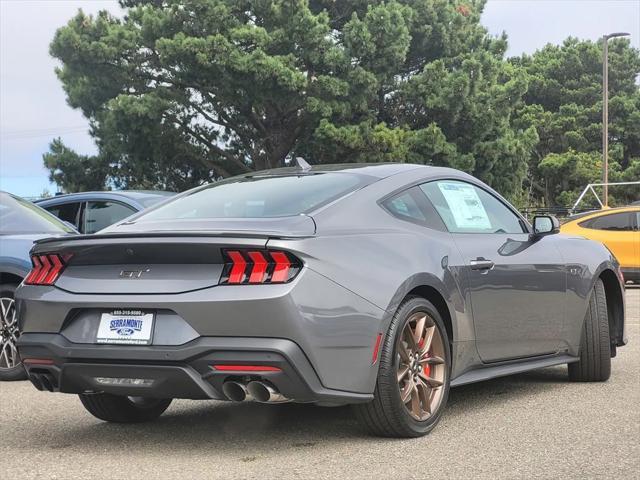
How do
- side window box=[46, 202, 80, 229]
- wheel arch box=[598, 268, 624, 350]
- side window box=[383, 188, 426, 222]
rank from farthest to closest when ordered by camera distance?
side window box=[46, 202, 80, 229] → wheel arch box=[598, 268, 624, 350] → side window box=[383, 188, 426, 222]

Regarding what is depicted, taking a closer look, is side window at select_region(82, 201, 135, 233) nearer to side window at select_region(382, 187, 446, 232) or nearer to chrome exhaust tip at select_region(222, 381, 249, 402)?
side window at select_region(382, 187, 446, 232)

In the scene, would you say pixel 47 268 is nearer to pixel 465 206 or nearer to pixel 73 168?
pixel 465 206

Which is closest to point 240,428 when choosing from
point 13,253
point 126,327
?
point 126,327

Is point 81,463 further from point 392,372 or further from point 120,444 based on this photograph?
point 392,372

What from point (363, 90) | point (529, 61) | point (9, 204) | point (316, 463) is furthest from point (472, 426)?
point (529, 61)

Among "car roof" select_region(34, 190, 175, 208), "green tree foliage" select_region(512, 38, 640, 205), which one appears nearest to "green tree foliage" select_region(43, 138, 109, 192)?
"green tree foliage" select_region(512, 38, 640, 205)

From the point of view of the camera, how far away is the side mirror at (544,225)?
6.26 metres

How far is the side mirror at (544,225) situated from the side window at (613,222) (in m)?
11.4

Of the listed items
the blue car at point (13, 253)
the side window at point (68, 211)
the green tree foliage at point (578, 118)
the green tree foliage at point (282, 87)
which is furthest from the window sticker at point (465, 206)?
the green tree foliage at point (578, 118)

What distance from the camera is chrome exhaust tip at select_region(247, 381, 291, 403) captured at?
13.8 ft

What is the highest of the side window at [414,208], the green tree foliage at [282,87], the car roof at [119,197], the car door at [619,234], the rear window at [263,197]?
the green tree foliage at [282,87]

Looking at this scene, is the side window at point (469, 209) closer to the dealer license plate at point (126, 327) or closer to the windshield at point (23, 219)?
the dealer license plate at point (126, 327)

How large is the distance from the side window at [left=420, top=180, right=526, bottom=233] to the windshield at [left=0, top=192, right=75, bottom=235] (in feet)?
12.2

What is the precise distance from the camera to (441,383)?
5.00 metres
